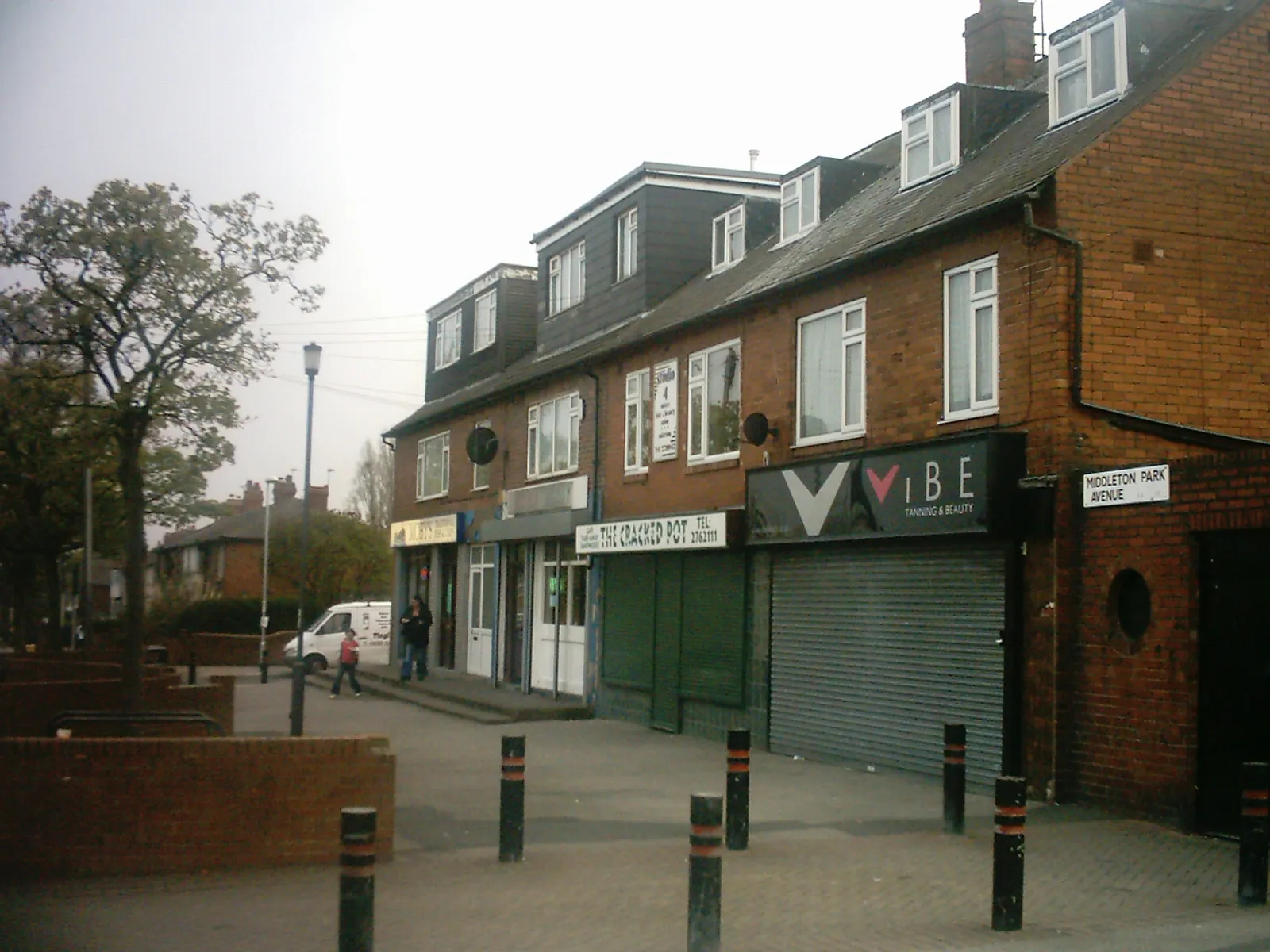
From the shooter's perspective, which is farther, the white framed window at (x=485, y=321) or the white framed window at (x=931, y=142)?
the white framed window at (x=485, y=321)

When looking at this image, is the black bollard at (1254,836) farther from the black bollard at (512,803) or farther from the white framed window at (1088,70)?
the white framed window at (1088,70)

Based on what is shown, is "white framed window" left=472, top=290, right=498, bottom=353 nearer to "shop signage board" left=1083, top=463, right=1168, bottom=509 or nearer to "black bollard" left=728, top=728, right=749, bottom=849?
"shop signage board" left=1083, top=463, right=1168, bottom=509

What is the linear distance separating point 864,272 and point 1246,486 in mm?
6261

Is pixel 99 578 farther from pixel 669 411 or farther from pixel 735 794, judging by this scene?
pixel 735 794

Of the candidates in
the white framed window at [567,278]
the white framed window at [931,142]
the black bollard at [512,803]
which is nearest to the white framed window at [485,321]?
the white framed window at [567,278]

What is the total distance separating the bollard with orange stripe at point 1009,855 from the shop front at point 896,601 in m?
5.31

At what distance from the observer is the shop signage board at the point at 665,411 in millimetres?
21141

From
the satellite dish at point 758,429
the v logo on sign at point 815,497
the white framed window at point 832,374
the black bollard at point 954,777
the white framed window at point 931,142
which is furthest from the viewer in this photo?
the satellite dish at point 758,429

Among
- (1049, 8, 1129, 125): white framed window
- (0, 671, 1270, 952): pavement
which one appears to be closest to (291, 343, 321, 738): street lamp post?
(0, 671, 1270, 952): pavement

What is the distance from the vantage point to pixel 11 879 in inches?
376

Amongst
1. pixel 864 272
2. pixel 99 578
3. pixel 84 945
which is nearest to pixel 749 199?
pixel 864 272

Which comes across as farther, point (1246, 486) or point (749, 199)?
point (749, 199)

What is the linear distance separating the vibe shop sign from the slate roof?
237cm

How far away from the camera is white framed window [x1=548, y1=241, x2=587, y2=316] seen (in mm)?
27734
